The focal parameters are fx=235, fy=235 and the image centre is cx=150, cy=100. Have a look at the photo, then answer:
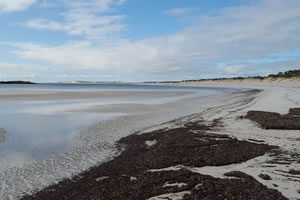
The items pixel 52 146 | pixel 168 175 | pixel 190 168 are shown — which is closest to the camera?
pixel 168 175

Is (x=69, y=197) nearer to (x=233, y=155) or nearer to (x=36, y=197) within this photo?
(x=36, y=197)

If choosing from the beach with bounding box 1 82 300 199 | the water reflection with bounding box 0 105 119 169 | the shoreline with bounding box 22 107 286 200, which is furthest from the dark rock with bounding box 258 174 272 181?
the water reflection with bounding box 0 105 119 169

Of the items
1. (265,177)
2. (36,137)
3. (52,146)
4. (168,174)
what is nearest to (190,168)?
(168,174)

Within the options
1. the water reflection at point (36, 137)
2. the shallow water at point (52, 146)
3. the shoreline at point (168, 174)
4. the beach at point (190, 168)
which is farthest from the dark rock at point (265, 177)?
the water reflection at point (36, 137)

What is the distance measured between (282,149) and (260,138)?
4.96 ft

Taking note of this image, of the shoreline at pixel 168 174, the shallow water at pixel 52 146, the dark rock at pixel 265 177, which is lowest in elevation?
the shallow water at pixel 52 146

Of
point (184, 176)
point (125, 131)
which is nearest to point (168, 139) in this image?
point (125, 131)

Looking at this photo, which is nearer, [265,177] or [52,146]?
[265,177]

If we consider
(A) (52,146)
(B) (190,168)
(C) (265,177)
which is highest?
(C) (265,177)

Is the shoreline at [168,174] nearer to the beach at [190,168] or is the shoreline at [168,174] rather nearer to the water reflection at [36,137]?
the beach at [190,168]

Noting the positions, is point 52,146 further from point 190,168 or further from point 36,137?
point 190,168

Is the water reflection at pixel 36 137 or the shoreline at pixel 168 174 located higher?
the shoreline at pixel 168 174

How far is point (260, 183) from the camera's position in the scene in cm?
473

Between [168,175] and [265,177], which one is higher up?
[265,177]
